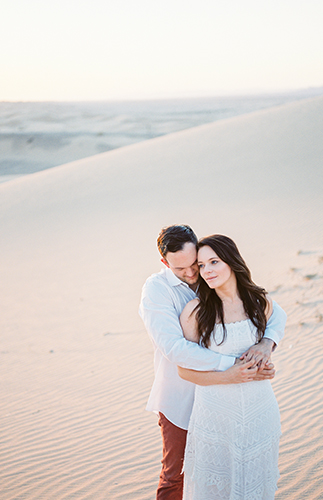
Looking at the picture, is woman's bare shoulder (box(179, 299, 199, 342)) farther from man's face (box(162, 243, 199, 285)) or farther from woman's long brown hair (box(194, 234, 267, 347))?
man's face (box(162, 243, 199, 285))

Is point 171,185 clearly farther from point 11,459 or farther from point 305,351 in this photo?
point 11,459

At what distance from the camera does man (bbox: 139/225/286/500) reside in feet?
7.49

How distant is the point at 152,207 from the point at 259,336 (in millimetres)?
15158

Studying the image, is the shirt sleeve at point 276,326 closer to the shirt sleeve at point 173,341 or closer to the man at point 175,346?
the man at point 175,346

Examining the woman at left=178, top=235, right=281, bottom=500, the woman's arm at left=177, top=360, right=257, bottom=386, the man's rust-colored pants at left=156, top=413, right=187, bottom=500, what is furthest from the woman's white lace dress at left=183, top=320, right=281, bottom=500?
the man's rust-colored pants at left=156, top=413, right=187, bottom=500

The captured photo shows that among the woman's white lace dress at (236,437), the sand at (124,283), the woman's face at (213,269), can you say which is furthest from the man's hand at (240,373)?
the sand at (124,283)

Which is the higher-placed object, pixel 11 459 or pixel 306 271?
pixel 306 271

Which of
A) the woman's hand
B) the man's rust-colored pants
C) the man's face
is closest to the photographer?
the woman's hand

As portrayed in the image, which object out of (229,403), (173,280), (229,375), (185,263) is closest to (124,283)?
(173,280)

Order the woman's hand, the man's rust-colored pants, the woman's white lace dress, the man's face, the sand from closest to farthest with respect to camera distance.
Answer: the woman's hand < the woman's white lace dress < the man's face < the man's rust-colored pants < the sand

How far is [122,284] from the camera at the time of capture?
1107cm

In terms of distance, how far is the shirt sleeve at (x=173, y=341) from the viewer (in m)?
2.27

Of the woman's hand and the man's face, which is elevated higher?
the man's face

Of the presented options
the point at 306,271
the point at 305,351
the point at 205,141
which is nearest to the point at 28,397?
the point at 305,351
